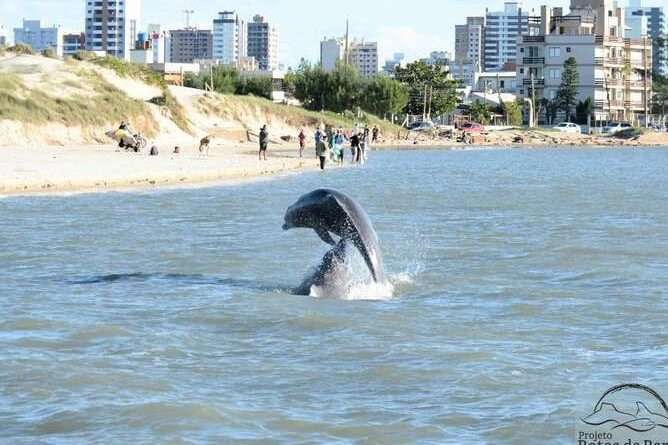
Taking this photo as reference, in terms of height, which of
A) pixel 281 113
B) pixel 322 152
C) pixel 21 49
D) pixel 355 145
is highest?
pixel 21 49

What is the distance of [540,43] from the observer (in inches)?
5704

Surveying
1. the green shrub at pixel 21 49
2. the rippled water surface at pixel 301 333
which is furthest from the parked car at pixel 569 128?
the rippled water surface at pixel 301 333

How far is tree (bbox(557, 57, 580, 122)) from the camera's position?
137 meters

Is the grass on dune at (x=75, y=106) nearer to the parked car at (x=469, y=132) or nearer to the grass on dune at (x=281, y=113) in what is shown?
the grass on dune at (x=281, y=113)

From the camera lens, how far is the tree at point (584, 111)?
455 ft

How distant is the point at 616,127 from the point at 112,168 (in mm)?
96794

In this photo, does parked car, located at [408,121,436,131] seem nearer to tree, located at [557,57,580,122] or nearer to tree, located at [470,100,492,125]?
tree, located at [470,100,492,125]

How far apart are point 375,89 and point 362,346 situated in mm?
98734

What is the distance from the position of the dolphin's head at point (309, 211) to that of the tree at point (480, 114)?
122 m

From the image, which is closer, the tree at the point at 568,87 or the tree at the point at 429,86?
the tree at the point at 429,86

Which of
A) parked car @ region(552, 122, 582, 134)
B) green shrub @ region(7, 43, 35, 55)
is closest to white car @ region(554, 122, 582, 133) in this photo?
parked car @ region(552, 122, 582, 134)

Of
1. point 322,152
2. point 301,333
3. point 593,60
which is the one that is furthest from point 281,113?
point 301,333

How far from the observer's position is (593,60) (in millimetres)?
140000

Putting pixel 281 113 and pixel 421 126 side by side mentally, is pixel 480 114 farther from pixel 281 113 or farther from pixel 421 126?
pixel 281 113
